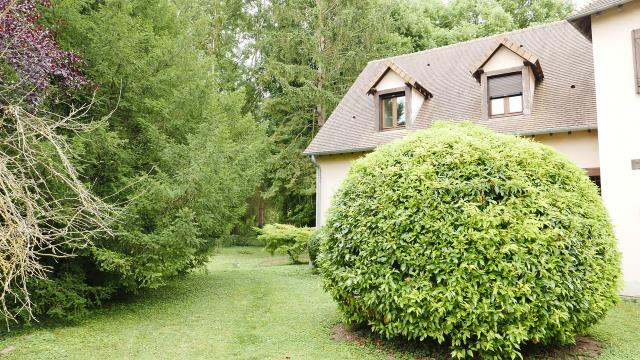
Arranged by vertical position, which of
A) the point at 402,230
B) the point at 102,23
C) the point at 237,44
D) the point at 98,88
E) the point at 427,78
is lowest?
the point at 402,230

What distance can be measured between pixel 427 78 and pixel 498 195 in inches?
395

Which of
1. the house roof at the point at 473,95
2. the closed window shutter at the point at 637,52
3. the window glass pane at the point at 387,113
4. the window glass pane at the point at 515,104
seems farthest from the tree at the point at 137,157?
the closed window shutter at the point at 637,52

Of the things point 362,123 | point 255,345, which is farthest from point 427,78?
point 255,345

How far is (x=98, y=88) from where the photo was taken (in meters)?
7.44

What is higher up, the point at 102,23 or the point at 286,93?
the point at 286,93

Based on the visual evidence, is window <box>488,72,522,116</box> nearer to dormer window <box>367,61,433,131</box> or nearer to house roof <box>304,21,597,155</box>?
house roof <box>304,21,597,155</box>

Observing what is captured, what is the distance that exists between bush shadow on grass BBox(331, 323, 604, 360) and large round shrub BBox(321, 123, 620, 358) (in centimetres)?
21

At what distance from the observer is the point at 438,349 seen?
5406 millimetres

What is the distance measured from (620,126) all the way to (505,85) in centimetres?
335

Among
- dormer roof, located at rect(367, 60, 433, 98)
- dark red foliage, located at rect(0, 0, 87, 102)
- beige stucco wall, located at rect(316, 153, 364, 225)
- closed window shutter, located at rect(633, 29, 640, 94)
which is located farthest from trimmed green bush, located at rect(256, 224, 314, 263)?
closed window shutter, located at rect(633, 29, 640, 94)

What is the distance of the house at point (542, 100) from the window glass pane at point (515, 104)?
2 centimetres

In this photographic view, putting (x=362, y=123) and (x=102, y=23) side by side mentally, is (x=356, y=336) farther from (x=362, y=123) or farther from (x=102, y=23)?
(x=362, y=123)

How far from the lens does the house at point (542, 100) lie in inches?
337

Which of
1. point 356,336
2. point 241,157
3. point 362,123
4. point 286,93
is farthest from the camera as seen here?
point 286,93
